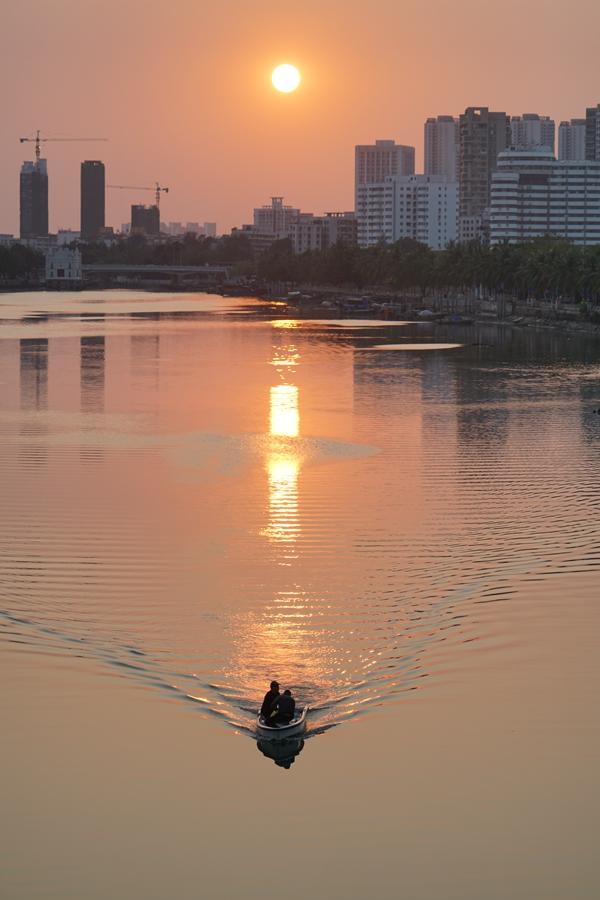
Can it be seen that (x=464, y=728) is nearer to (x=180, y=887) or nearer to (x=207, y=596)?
(x=180, y=887)

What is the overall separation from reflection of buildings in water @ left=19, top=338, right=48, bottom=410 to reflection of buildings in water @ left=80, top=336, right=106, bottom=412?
4.99ft

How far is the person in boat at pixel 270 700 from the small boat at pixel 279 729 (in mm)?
75

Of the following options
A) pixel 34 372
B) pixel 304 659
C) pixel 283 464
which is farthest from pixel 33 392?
pixel 304 659

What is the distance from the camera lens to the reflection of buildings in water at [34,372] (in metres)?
54.2

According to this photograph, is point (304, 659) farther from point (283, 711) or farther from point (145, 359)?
point (145, 359)

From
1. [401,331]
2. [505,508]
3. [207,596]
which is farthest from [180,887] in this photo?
[401,331]

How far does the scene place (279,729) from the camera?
1788 cm

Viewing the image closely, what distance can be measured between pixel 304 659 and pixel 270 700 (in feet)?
9.23

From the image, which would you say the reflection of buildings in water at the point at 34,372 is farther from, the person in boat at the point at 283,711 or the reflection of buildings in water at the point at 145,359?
the person in boat at the point at 283,711

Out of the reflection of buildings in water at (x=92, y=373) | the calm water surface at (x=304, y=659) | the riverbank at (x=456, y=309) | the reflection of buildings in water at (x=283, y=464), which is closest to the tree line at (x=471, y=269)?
the riverbank at (x=456, y=309)

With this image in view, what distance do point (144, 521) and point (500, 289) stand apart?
95515 mm

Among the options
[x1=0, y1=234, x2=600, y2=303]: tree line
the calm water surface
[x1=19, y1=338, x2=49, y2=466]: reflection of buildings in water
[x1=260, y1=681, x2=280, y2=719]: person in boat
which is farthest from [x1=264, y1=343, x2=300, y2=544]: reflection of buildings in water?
[x1=0, y1=234, x2=600, y2=303]: tree line

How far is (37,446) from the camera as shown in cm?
4103

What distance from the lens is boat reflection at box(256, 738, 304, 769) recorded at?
1772cm
